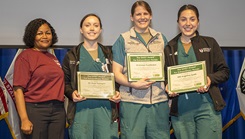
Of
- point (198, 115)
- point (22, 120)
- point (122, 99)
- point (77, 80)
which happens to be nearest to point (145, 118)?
point (122, 99)

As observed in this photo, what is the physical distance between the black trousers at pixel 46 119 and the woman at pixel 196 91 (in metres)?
1.06

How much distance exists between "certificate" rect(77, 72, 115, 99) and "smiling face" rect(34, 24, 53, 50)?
519 mm

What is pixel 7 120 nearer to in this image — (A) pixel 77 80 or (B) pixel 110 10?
(A) pixel 77 80

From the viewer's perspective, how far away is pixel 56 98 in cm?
281

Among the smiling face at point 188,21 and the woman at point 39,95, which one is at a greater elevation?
the smiling face at point 188,21

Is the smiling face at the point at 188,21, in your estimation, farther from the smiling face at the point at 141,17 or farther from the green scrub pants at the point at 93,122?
the green scrub pants at the point at 93,122

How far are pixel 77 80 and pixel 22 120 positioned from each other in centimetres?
60

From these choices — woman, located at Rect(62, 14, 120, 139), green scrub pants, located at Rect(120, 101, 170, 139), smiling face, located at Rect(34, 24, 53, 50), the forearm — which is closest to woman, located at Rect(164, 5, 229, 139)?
green scrub pants, located at Rect(120, 101, 170, 139)

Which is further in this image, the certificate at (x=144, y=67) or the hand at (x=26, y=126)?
the certificate at (x=144, y=67)

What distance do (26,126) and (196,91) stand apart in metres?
1.54

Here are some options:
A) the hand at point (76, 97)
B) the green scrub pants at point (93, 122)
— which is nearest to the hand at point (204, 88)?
the green scrub pants at point (93, 122)

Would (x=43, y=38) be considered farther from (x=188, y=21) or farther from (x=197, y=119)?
(x=197, y=119)

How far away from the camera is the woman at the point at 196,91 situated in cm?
266

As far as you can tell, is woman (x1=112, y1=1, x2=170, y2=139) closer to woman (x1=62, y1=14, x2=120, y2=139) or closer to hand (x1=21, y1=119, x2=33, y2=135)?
woman (x1=62, y1=14, x2=120, y2=139)
